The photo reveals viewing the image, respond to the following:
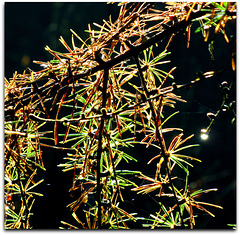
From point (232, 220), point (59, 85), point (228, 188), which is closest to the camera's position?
point (59, 85)

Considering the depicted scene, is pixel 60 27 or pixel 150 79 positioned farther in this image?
pixel 60 27

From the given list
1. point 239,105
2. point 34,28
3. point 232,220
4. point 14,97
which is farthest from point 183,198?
point 34,28

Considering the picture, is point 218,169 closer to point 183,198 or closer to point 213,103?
point 213,103


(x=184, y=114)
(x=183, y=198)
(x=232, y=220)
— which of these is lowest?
(x=232, y=220)

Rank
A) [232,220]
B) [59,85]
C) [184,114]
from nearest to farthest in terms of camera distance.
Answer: [59,85]
[232,220]
[184,114]

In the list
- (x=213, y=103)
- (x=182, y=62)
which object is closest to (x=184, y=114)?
(x=213, y=103)

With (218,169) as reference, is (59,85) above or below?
above
